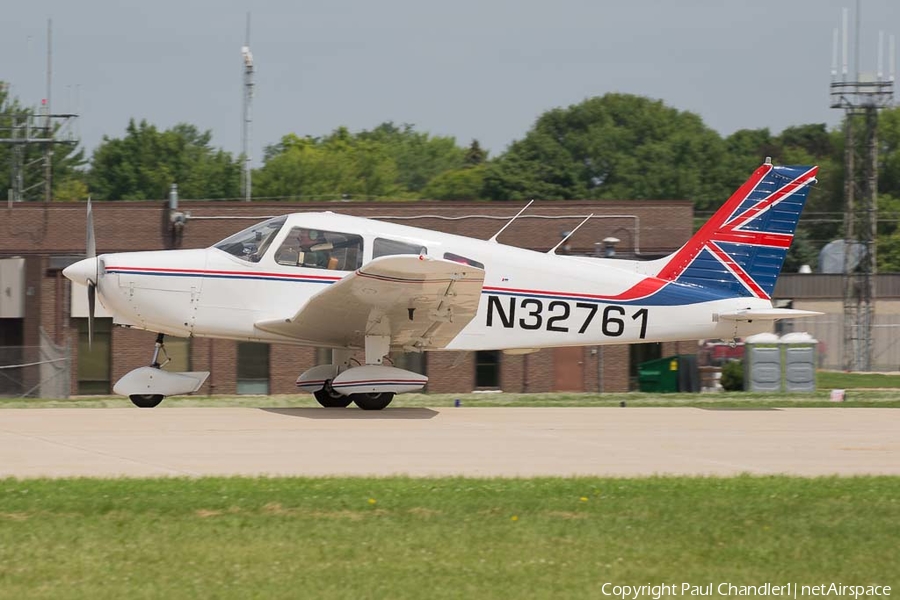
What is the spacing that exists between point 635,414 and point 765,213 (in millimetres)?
3436

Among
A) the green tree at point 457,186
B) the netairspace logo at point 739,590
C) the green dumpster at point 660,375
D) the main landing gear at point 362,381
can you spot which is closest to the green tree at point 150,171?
the green tree at point 457,186

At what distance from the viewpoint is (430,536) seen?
23.3 feet

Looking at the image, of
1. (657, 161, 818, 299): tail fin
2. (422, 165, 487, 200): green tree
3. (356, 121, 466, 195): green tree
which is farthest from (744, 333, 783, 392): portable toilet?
(356, 121, 466, 195): green tree

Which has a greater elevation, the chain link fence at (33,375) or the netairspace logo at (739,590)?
the netairspace logo at (739,590)

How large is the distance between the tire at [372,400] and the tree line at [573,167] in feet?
201

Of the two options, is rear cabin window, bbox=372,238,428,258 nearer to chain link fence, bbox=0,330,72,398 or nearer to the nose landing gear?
the nose landing gear

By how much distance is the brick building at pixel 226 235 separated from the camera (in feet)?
87.4

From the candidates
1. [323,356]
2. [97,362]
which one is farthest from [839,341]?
[97,362]

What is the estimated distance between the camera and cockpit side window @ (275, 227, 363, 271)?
1421 cm

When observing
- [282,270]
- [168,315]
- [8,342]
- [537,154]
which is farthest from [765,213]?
[537,154]

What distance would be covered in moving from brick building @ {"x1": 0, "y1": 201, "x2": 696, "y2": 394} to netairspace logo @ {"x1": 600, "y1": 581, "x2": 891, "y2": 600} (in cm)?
1974

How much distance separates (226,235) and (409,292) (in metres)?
14.3

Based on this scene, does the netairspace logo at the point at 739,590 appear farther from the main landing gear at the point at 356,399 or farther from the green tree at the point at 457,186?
the green tree at the point at 457,186

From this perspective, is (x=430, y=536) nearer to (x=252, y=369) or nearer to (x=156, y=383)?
(x=156, y=383)
